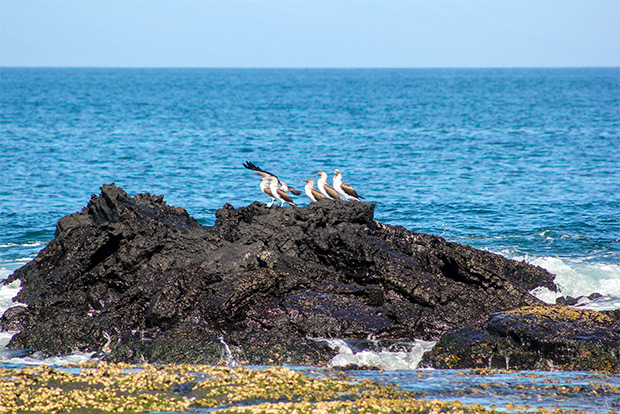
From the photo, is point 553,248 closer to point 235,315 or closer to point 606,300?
point 606,300

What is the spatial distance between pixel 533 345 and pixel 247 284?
5926 mm

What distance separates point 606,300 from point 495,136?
158ft

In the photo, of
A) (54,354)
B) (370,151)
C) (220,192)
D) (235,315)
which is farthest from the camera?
(370,151)

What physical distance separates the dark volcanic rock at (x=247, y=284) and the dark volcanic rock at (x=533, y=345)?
5.10ft

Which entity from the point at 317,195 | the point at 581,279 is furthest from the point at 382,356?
the point at 581,279

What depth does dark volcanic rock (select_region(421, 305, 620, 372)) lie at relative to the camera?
1214 centimetres

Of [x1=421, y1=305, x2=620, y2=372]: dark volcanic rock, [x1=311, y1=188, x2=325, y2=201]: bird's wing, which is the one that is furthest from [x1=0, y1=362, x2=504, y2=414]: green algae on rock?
[x1=311, y1=188, x2=325, y2=201]: bird's wing

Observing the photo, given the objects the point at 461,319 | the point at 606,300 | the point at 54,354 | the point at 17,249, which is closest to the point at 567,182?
the point at 606,300

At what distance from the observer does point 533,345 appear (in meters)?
12.5

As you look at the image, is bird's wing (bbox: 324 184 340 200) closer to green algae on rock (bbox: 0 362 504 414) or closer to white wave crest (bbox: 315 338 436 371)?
white wave crest (bbox: 315 338 436 371)

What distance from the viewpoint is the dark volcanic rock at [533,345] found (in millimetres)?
12141

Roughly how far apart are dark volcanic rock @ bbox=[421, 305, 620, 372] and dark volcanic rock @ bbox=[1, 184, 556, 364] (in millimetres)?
1554

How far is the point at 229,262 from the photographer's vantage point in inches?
609

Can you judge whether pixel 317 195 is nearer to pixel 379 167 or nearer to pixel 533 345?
pixel 533 345
